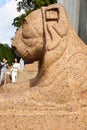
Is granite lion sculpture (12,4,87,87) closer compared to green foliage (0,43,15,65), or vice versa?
Answer: granite lion sculpture (12,4,87,87)

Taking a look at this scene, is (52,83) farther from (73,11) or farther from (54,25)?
(73,11)

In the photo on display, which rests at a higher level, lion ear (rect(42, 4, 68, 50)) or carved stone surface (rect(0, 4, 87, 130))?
lion ear (rect(42, 4, 68, 50))

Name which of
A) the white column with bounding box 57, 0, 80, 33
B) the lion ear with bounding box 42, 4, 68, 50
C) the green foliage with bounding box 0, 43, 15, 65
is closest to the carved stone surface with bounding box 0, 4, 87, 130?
the lion ear with bounding box 42, 4, 68, 50

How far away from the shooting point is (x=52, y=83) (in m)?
6.52

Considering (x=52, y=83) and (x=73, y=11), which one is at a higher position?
(x=52, y=83)

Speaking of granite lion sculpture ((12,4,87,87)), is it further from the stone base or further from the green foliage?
the green foliage

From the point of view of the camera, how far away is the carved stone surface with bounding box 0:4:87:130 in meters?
6.36

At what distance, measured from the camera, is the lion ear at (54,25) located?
6.73 meters

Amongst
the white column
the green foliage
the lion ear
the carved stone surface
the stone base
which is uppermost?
the lion ear

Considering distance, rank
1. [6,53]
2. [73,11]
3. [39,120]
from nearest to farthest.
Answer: [39,120], [73,11], [6,53]

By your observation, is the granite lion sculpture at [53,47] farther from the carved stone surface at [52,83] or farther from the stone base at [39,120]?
the stone base at [39,120]

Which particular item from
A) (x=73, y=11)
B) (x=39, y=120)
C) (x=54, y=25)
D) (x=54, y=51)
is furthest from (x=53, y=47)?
(x=73, y=11)

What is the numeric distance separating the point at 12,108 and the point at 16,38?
3.60ft

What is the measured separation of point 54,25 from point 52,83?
77 centimetres
